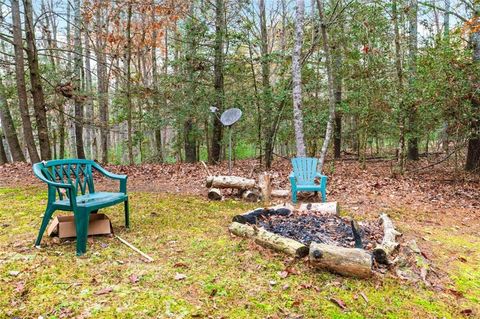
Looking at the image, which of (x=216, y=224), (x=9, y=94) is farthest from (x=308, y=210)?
(x=9, y=94)

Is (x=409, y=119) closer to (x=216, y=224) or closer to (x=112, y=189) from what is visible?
(x=216, y=224)

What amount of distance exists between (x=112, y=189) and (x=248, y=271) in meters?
4.25

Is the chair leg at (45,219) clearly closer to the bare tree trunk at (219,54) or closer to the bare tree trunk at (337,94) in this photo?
the bare tree trunk at (219,54)

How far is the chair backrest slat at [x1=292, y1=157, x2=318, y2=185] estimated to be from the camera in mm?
5855

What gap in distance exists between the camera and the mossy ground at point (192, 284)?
8.03 ft

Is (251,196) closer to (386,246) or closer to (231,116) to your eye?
(231,116)

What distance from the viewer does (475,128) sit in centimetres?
715

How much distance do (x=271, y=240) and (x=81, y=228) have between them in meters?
1.75

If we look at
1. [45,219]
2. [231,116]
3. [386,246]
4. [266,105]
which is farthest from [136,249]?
[266,105]

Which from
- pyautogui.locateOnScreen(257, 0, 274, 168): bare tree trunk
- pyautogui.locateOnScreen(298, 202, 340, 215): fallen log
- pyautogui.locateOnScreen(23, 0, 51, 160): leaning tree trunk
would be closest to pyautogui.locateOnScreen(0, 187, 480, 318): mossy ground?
pyautogui.locateOnScreen(298, 202, 340, 215): fallen log

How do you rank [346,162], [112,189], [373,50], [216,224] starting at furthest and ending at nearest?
[346,162] < [373,50] < [112,189] < [216,224]

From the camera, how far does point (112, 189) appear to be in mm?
6492

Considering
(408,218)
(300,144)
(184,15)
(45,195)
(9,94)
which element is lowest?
(408,218)

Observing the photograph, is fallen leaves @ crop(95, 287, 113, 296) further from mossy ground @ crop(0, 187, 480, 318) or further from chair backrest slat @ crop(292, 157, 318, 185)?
chair backrest slat @ crop(292, 157, 318, 185)
